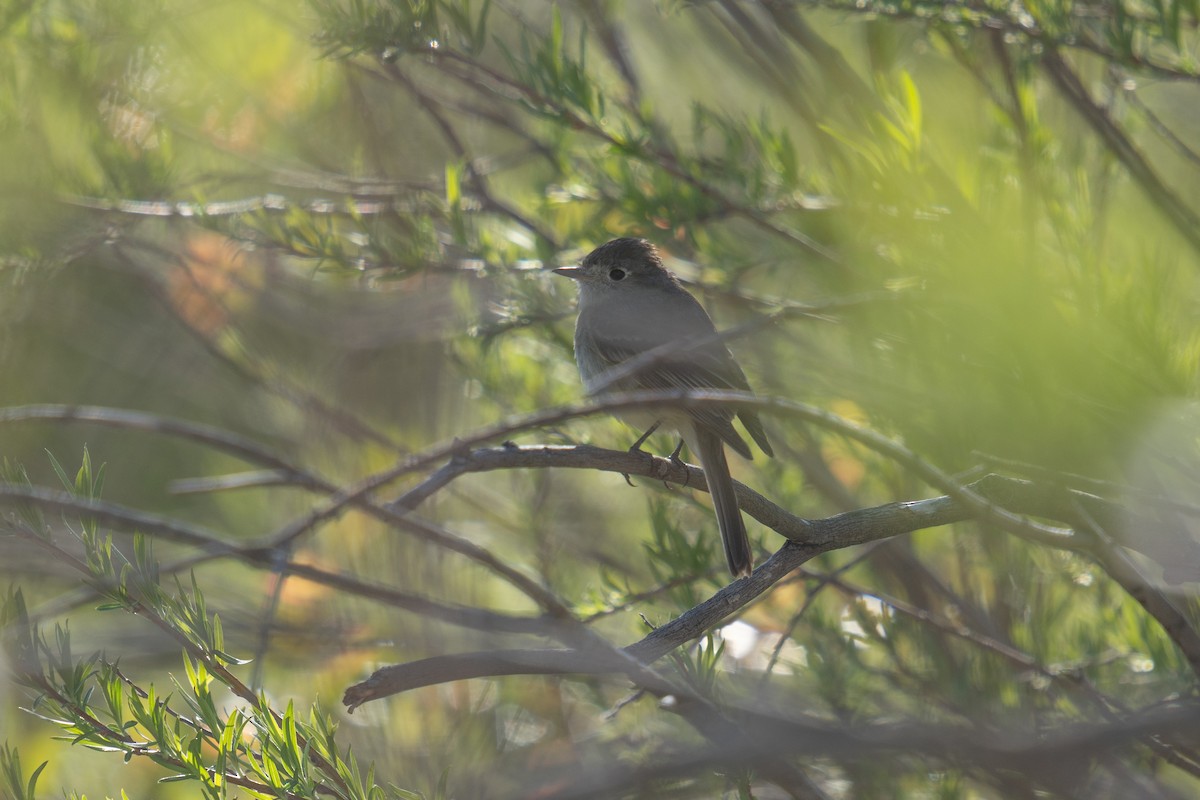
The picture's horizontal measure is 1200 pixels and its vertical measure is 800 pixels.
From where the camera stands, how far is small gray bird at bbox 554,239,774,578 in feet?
7.89

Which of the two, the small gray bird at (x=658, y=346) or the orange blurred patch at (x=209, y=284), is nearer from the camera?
the small gray bird at (x=658, y=346)

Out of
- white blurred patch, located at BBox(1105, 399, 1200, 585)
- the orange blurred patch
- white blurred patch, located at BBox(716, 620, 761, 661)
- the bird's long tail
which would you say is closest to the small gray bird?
the bird's long tail

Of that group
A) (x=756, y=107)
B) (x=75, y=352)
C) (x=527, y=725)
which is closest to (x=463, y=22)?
(x=756, y=107)

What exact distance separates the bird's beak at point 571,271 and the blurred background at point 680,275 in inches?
1.9

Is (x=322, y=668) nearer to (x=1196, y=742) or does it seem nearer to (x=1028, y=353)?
(x=1028, y=353)

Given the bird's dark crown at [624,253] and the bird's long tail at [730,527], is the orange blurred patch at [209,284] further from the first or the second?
the bird's long tail at [730,527]

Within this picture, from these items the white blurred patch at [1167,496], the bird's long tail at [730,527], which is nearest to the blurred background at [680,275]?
the white blurred patch at [1167,496]

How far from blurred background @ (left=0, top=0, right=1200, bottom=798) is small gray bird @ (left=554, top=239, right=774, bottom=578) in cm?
12

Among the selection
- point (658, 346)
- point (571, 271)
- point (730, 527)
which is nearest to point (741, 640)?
point (730, 527)

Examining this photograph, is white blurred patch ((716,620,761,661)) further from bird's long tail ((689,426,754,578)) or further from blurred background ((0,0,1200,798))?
bird's long tail ((689,426,754,578))

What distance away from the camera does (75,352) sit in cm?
492

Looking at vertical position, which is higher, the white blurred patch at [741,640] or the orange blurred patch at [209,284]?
the orange blurred patch at [209,284]

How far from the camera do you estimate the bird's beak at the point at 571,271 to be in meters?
3.01

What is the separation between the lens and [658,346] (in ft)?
8.38
